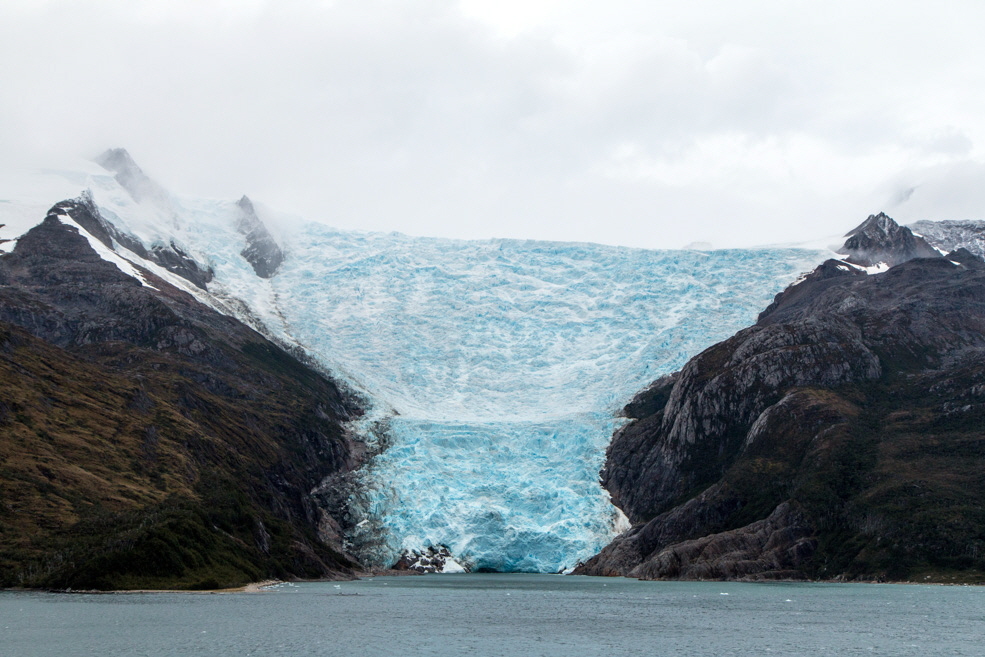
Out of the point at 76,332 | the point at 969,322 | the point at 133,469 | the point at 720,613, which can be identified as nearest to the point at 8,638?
the point at 720,613

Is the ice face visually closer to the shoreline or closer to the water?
the shoreline

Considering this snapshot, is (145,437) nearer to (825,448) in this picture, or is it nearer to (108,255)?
(108,255)

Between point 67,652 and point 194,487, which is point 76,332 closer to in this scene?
point 194,487

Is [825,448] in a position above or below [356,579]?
above

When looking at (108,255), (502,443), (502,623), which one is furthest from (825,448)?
(108,255)

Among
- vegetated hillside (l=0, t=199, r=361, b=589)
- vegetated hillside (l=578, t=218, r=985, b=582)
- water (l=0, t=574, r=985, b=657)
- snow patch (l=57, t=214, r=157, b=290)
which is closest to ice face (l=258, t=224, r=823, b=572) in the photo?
vegetated hillside (l=578, t=218, r=985, b=582)

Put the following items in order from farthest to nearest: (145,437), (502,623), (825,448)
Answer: (825,448) → (145,437) → (502,623)

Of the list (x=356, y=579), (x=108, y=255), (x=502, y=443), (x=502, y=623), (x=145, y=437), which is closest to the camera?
(x=502, y=623)
